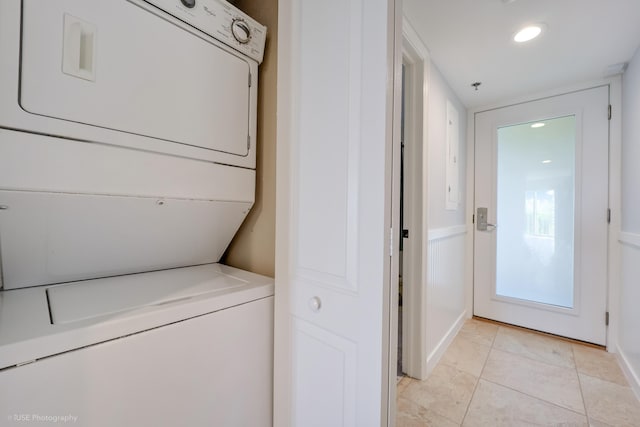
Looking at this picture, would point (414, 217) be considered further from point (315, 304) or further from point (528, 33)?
point (528, 33)

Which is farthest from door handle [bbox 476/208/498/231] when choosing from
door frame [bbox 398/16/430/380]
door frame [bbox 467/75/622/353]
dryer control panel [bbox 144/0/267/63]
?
dryer control panel [bbox 144/0/267/63]

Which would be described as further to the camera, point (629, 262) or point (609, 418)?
point (629, 262)

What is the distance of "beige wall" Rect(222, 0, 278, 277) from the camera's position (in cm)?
117

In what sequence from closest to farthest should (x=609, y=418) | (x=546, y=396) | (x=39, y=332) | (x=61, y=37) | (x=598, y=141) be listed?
(x=39, y=332) < (x=61, y=37) < (x=609, y=418) < (x=546, y=396) < (x=598, y=141)

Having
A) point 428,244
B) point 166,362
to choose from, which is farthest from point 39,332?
point 428,244

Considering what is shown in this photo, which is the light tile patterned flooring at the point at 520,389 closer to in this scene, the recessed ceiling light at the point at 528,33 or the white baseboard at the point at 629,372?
the white baseboard at the point at 629,372

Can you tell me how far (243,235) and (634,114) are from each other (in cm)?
294

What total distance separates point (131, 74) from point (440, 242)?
2.25 meters

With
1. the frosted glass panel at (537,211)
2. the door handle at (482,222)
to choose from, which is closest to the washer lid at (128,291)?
the door handle at (482,222)

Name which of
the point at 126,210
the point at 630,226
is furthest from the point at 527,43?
the point at 126,210

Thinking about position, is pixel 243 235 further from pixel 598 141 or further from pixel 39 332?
pixel 598 141

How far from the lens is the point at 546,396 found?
66.4 inches

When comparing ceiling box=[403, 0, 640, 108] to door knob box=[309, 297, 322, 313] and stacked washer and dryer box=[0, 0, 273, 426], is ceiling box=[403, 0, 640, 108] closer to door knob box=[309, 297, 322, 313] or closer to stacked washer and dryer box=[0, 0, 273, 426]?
stacked washer and dryer box=[0, 0, 273, 426]

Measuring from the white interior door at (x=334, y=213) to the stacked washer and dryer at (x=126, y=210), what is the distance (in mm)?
197
